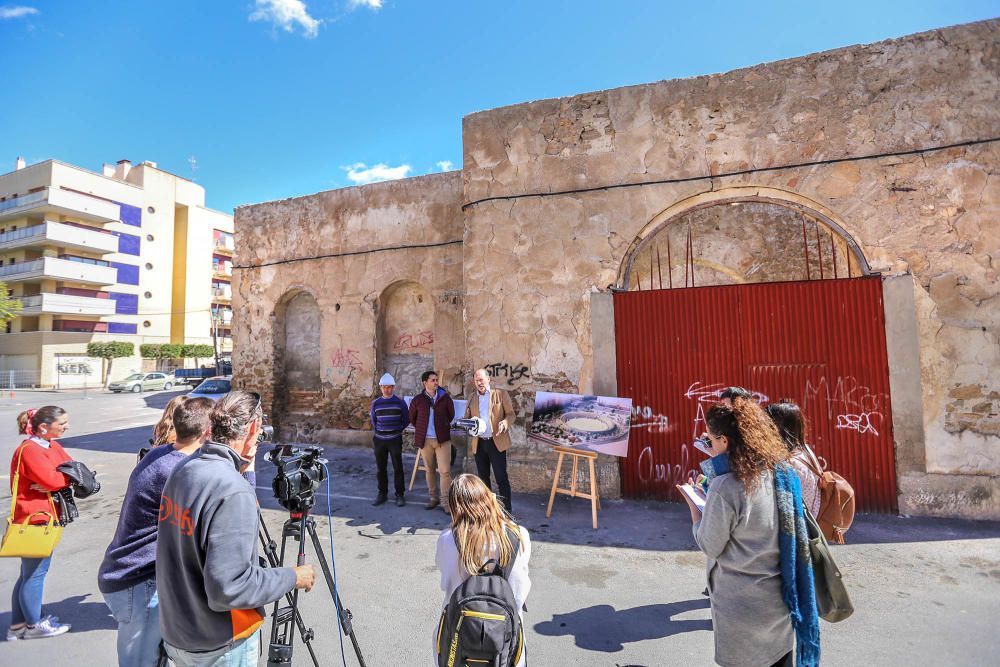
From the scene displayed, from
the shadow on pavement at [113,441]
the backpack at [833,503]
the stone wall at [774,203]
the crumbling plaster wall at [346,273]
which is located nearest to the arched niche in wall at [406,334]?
the crumbling plaster wall at [346,273]

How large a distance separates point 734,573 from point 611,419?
353cm

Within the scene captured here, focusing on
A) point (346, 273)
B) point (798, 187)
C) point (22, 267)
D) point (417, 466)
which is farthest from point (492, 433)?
point (22, 267)

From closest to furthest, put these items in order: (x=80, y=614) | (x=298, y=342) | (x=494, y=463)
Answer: (x=80, y=614), (x=494, y=463), (x=298, y=342)

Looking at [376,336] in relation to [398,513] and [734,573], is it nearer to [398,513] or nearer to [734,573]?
[398,513]

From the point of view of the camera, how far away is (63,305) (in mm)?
29703

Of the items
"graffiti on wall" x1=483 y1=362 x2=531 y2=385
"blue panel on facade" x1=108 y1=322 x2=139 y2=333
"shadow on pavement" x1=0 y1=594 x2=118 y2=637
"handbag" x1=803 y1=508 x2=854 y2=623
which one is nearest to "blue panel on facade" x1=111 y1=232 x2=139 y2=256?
"blue panel on facade" x1=108 y1=322 x2=139 y2=333

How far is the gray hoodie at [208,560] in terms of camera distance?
1.66 meters

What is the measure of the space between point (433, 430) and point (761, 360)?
4.11 metres

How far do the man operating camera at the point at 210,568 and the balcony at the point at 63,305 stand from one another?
125 ft

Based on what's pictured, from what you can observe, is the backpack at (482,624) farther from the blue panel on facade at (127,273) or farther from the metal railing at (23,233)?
the blue panel on facade at (127,273)

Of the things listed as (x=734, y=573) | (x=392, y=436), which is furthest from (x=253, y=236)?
(x=734, y=573)

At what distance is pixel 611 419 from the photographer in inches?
220

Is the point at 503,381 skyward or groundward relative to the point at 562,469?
skyward

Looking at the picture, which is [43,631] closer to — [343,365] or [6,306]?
[343,365]
